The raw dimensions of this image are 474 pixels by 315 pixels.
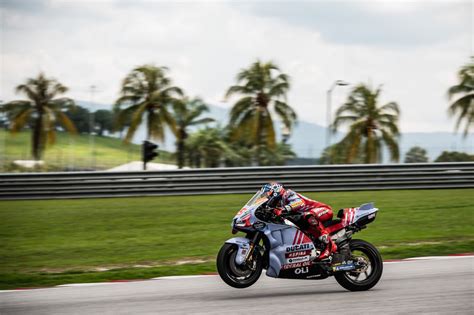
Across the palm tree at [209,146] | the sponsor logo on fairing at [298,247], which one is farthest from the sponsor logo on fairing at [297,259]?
the palm tree at [209,146]

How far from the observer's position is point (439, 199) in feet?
60.0

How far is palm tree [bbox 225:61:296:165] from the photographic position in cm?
4162

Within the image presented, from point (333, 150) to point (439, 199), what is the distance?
82.9 feet

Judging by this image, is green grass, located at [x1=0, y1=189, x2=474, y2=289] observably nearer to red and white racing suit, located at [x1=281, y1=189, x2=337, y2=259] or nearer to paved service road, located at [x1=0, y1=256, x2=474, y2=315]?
paved service road, located at [x1=0, y1=256, x2=474, y2=315]

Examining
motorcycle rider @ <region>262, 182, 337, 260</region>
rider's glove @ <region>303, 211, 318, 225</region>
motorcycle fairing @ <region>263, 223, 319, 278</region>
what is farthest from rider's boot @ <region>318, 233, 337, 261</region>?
rider's glove @ <region>303, 211, 318, 225</region>

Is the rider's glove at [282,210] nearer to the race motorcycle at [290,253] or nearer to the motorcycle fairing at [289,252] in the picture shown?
the race motorcycle at [290,253]

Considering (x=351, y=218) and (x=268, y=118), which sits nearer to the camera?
(x=351, y=218)

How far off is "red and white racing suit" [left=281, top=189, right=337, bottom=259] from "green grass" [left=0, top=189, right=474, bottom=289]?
2.61 metres

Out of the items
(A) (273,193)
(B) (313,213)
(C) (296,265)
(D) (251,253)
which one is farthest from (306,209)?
(D) (251,253)

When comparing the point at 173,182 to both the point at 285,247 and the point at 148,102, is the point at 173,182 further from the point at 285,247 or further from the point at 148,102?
the point at 148,102

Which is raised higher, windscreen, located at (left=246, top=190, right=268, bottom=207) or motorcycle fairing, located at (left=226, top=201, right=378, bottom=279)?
windscreen, located at (left=246, top=190, right=268, bottom=207)

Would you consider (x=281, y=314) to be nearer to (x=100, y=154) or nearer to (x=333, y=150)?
(x=333, y=150)

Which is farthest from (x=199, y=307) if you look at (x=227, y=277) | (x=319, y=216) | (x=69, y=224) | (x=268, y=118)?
(x=268, y=118)

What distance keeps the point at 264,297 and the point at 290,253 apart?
660mm
